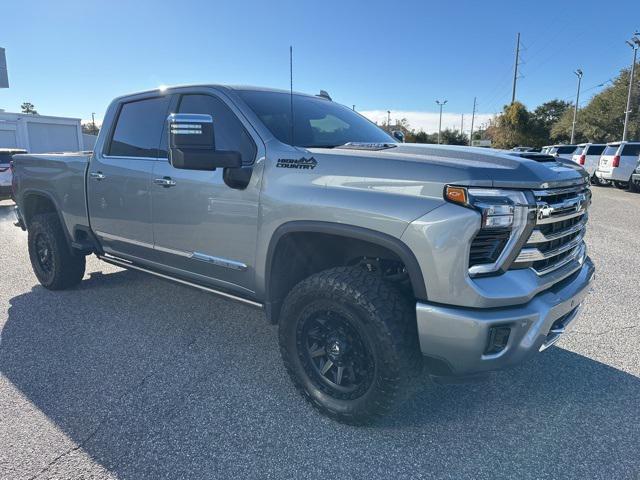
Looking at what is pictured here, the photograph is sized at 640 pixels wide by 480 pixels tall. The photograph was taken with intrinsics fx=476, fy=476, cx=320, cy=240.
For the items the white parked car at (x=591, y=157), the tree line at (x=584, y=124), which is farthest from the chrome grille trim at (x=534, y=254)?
the tree line at (x=584, y=124)

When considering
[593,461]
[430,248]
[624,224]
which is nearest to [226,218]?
[430,248]

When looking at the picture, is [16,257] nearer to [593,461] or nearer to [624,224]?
[593,461]

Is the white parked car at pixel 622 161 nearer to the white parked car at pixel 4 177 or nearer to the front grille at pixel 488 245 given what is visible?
the front grille at pixel 488 245

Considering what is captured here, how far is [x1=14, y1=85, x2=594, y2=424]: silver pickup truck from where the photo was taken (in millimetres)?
2244

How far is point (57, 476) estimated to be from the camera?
90.7 inches

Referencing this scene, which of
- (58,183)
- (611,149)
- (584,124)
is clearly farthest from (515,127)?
(58,183)

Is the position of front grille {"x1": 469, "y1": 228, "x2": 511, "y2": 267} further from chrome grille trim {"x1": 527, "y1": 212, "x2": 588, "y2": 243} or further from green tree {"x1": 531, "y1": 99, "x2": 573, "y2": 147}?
green tree {"x1": 531, "y1": 99, "x2": 573, "y2": 147}

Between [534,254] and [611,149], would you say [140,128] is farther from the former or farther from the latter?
[611,149]

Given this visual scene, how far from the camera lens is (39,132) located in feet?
102

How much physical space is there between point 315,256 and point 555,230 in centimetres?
139

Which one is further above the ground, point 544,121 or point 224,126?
point 544,121

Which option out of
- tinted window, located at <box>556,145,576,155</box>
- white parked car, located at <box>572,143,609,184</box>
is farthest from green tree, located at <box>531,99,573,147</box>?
white parked car, located at <box>572,143,609,184</box>

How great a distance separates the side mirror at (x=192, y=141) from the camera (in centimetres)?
264

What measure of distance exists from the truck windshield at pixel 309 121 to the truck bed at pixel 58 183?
2048 millimetres
